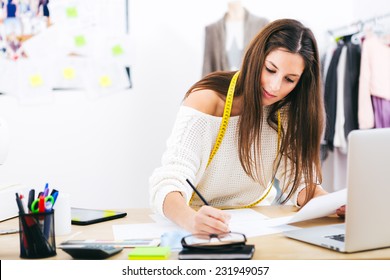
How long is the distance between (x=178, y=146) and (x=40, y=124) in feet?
6.43

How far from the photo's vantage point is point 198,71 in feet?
11.5

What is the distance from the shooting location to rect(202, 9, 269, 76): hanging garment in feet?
11.0

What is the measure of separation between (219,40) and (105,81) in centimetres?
75

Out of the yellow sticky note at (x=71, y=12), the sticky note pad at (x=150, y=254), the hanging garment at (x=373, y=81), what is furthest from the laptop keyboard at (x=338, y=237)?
the yellow sticky note at (x=71, y=12)

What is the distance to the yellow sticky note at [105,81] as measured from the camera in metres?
3.39

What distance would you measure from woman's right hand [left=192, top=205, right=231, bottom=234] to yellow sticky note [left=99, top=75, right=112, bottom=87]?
2.32 metres

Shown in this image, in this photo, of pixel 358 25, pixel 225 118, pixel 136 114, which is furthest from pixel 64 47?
pixel 225 118

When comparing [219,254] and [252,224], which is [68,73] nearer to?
[252,224]

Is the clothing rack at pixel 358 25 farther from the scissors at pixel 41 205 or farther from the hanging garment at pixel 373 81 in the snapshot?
the scissors at pixel 41 205

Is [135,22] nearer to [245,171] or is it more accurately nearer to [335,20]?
[335,20]

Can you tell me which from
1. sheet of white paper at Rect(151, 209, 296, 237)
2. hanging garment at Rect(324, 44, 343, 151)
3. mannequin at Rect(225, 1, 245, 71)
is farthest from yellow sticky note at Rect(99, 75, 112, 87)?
sheet of white paper at Rect(151, 209, 296, 237)

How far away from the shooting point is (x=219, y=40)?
338cm

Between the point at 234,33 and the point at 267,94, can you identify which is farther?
the point at 234,33

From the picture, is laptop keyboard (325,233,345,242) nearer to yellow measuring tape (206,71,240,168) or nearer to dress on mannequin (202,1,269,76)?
yellow measuring tape (206,71,240,168)
